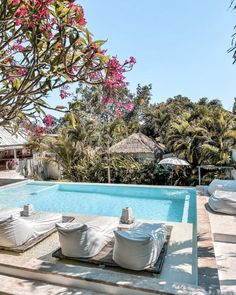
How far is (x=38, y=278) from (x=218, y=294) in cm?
373

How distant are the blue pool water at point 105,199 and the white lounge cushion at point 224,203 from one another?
1.55 meters

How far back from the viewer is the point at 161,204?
1396 centimetres

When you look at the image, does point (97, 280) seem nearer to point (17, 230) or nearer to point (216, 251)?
point (17, 230)

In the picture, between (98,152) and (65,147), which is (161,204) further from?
(65,147)

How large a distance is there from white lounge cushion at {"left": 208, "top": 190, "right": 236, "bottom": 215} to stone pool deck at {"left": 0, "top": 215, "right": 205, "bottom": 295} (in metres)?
2.99

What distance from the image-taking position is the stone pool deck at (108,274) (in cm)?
512

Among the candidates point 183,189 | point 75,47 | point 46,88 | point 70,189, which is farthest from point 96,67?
point 70,189

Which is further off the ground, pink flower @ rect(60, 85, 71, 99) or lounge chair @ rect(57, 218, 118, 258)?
pink flower @ rect(60, 85, 71, 99)

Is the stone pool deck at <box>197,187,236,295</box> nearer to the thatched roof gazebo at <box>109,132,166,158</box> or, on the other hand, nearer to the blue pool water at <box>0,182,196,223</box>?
the blue pool water at <box>0,182,196,223</box>

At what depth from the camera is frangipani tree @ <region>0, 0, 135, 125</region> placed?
154 inches

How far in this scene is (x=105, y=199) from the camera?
15.2m

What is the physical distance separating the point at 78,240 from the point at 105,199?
889cm

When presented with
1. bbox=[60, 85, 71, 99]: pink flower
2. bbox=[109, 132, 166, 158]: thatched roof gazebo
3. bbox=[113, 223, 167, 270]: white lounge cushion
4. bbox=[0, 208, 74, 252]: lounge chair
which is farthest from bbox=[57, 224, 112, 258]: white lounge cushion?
bbox=[109, 132, 166, 158]: thatched roof gazebo

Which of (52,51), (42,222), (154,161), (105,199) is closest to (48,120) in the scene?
(52,51)
